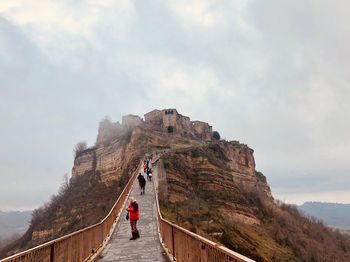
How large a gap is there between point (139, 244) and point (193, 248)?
7.40 m

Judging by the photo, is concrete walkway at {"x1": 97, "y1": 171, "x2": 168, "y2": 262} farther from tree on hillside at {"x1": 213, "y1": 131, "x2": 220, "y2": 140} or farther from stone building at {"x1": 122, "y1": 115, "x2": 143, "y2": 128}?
tree on hillside at {"x1": 213, "y1": 131, "x2": 220, "y2": 140}

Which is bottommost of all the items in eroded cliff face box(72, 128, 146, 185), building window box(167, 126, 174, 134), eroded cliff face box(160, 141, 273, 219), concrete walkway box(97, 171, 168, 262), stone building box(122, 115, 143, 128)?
concrete walkway box(97, 171, 168, 262)

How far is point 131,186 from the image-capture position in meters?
36.6

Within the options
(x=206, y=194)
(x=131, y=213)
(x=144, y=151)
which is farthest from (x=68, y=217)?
(x=131, y=213)

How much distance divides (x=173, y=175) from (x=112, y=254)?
37.5m

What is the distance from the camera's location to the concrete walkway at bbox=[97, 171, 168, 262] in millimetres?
13305

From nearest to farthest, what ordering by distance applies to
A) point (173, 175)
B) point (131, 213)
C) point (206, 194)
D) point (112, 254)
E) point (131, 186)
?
point (112, 254) → point (131, 213) → point (131, 186) → point (173, 175) → point (206, 194)

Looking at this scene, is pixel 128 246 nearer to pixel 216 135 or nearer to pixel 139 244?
pixel 139 244

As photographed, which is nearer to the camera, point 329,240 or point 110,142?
point 329,240

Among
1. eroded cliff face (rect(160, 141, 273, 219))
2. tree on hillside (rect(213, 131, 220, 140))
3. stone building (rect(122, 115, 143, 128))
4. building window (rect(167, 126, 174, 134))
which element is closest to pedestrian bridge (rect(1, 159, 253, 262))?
eroded cliff face (rect(160, 141, 273, 219))

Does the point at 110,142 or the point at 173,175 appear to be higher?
the point at 110,142

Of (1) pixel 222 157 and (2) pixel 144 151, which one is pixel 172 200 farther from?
(1) pixel 222 157

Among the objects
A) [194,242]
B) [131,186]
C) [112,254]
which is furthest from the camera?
[131,186]

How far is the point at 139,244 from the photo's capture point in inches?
619
